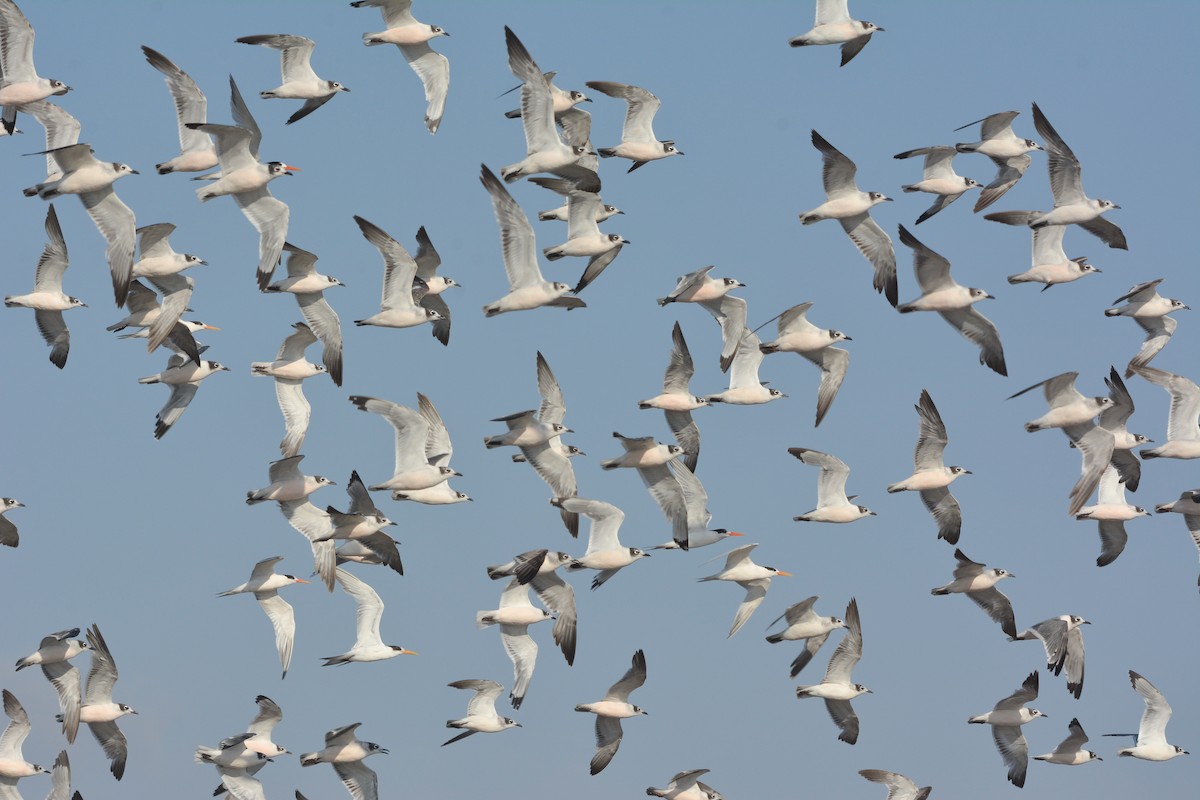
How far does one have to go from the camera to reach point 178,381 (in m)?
37.9

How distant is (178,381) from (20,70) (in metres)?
6.67

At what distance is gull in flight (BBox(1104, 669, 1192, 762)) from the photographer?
136 feet

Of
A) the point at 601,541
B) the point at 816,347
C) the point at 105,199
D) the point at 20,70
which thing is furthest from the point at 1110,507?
the point at 20,70

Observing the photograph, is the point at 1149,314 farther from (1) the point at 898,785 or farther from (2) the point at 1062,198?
(1) the point at 898,785

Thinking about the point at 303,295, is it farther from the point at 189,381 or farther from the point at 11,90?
the point at 11,90

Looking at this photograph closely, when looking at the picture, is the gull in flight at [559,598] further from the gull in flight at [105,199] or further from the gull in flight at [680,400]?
the gull in flight at [105,199]

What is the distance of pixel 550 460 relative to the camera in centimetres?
3775

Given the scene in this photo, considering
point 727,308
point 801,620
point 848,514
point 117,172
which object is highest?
point 117,172

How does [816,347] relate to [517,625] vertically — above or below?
above

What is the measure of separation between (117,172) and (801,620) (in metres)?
14.3

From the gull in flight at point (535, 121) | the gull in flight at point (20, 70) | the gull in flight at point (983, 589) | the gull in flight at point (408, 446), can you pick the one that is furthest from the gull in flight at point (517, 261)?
the gull in flight at point (983, 589)

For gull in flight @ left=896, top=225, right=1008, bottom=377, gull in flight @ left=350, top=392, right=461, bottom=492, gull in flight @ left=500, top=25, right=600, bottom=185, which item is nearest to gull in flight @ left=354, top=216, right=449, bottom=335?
gull in flight @ left=350, top=392, right=461, bottom=492

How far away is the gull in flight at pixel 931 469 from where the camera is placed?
124 feet

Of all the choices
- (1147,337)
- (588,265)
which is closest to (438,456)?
(588,265)
